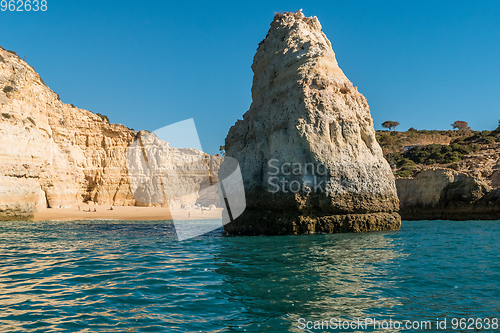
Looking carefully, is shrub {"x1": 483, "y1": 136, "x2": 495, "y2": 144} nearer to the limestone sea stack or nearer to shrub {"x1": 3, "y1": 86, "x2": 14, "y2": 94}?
the limestone sea stack

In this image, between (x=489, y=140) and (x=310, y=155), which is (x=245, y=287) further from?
(x=489, y=140)

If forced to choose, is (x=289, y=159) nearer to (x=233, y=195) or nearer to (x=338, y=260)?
(x=233, y=195)

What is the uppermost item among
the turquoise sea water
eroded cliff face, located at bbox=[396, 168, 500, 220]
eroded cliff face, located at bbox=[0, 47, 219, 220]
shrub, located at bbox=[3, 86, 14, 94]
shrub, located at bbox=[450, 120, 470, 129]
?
shrub, located at bbox=[450, 120, 470, 129]

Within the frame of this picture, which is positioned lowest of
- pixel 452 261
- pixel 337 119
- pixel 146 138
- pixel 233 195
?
pixel 452 261

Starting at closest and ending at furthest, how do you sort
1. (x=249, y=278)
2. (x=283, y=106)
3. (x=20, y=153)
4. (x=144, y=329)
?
(x=144, y=329) → (x=249, y=278) → (x=283, y=106) → (x=20, y=153)

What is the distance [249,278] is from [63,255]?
5622 millimetres

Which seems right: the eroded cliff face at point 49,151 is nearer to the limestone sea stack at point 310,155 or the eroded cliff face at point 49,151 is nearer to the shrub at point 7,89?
the shrub at point 7,89

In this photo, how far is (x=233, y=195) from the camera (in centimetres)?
1395

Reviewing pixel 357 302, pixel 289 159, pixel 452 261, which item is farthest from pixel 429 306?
pixel 289 159

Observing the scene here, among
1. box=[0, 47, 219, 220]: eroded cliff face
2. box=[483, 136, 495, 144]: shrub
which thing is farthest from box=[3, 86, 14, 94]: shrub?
box=[483, 136, 495, 144]: shrub

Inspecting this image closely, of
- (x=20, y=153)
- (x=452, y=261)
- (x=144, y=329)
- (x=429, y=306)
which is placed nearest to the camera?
(x=144, y=329)

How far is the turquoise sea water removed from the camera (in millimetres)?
4191

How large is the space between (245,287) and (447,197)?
20067 mm

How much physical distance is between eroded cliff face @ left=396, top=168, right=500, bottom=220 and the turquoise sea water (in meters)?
12.5
